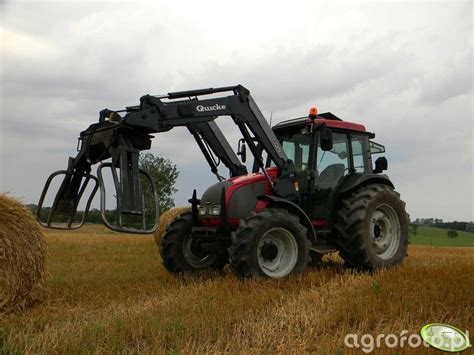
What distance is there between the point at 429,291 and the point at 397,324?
105 centimetres

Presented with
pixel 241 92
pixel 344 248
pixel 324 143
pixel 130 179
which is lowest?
pixel 344 248

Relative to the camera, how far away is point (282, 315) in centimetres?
467

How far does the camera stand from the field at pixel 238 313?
159 inches

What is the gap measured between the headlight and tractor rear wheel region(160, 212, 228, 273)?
57 cm

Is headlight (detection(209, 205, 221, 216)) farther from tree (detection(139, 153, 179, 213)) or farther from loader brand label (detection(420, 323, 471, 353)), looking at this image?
tree (detection(139, 153, 179, 213))

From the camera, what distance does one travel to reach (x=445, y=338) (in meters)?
3.82

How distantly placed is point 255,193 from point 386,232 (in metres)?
2.45

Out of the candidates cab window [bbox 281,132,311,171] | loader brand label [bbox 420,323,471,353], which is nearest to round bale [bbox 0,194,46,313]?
cab window [bbox 281,132,311,171]

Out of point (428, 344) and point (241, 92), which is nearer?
point (428, 344)

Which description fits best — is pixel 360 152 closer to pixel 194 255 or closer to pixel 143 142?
pixel 194 255

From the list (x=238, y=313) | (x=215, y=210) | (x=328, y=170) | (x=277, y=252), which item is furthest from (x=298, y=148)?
(x=238, y=313)

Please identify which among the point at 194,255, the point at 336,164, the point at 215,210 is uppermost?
the point at 336,164

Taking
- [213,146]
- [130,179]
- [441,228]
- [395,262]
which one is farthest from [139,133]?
[441,228]

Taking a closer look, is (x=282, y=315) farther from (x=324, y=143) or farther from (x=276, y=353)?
(x=324, y=143)
